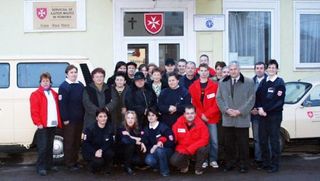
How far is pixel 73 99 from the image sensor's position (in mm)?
8586

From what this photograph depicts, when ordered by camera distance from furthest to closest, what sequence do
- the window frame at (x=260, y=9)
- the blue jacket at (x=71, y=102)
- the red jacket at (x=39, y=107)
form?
the window frame at (x=260, y=9) → the blue jacket at (x=71, y=102) → the red jacket at (x=39, y=107)

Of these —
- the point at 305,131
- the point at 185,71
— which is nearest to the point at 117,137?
the point at 185,71

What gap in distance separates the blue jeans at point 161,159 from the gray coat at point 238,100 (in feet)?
3.56

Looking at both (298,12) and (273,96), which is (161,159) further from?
(298,12)

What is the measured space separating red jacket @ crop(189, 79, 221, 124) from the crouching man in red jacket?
0.34 m

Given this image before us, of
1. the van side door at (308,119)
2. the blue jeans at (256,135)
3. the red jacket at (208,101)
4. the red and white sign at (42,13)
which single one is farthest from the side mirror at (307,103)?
the red and white sign at (42,13)

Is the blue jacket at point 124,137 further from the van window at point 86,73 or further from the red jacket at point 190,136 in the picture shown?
the van window at point 86,73

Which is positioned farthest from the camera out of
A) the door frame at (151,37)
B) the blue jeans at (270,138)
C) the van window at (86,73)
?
the door frame at (151,37)

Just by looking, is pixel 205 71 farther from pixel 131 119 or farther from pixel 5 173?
pixel 5 173

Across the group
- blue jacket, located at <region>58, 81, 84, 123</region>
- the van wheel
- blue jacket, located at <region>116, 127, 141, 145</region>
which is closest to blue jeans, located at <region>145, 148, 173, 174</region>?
blue jacket, located at <region>116, 127, 141, 145</region>

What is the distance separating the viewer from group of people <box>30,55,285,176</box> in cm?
839

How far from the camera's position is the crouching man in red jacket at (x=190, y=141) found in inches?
329

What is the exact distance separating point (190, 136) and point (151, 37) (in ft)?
18.8

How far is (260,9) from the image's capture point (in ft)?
45.8
